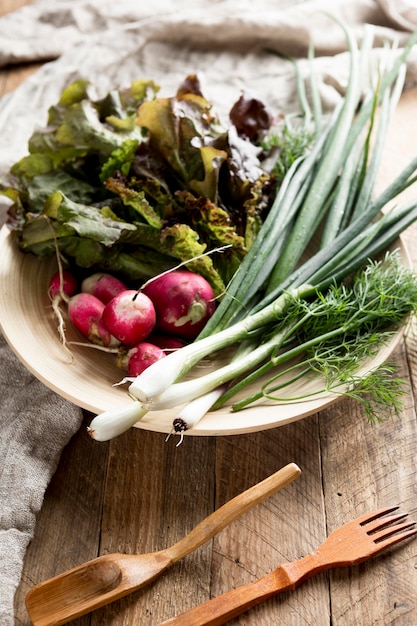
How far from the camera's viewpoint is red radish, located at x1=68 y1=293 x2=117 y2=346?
1421 mm

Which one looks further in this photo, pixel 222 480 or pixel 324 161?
pixel 324 161

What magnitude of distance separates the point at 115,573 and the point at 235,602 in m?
0.20

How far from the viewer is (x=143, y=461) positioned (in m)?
1.37

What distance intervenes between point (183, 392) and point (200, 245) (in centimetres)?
36

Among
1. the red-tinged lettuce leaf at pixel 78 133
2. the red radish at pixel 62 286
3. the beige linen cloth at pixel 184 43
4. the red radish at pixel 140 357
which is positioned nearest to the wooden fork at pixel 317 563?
the red radish at pixel 140 357

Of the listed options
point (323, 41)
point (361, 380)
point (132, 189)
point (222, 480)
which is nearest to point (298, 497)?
point (222, 480)

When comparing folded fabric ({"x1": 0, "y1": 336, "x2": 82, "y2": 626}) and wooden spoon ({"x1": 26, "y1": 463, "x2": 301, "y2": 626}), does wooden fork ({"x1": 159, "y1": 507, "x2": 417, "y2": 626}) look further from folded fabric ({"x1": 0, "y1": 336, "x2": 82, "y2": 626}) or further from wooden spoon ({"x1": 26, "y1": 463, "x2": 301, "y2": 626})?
folded fabric ({"x1": 0, "y1": 336, "x2": 82, "y2": 626})

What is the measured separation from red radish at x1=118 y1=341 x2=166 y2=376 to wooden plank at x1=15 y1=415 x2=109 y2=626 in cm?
17

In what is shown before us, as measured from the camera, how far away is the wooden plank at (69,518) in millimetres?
1209

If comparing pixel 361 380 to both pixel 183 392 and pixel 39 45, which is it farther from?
pixel 39 45

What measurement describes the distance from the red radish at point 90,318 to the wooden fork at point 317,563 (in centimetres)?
54

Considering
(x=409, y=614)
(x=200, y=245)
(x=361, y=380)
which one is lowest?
(x=409, y=614)

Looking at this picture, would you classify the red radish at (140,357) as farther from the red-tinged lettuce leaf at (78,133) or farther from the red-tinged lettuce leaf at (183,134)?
the red-tinged lettuce leaf at (78,133)

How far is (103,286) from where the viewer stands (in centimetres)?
150
